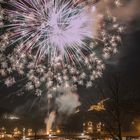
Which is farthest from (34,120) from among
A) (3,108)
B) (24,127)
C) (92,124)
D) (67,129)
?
(92,124)

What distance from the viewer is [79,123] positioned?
115750 millimetres

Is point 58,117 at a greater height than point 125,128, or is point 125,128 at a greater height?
point 58,117

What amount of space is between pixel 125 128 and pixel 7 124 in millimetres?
69233

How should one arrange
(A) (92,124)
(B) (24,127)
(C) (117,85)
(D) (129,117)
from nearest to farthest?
(C) (117,85)
(D) (129,117)
(A) (92,124)
(B) (24,127)

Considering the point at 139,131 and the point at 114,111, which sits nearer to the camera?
the point at 114,111

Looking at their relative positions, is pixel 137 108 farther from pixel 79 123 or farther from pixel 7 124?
pixel 7 124

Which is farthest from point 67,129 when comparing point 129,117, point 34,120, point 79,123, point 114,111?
point 114,111

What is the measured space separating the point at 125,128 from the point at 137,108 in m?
14.8

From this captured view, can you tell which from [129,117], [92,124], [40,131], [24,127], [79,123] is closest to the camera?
[129,117]

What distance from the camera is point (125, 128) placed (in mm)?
59562

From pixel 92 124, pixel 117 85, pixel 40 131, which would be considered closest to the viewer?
pixel 117 85

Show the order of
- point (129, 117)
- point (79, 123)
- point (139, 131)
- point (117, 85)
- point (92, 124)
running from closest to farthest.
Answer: point (117, 85) → point (139, 131) → point (129, 117) → point (92, 124) → point (79, 123)

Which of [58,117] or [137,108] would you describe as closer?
[137,108]

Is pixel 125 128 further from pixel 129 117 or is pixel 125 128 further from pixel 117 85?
pixel 117 85
